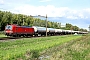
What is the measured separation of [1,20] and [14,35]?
4437 cm

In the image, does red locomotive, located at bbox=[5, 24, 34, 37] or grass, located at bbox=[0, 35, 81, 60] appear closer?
grass, located at bbox=[0, 35, 81, 60]

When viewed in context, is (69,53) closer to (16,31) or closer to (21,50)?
(21,50)

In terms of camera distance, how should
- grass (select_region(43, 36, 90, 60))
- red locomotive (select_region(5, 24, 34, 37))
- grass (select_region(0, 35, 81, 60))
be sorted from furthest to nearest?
red locomotive (select_region(5, 24, 34, 37)) → grass (select_region(0, 35, 81, 60)) → grass (select_region(43, 36, 90, 60))

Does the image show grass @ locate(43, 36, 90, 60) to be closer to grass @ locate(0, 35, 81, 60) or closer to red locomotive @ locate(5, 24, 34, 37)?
grass @ locate(0, 35, 81, 60)

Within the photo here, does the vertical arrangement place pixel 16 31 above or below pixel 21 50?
above

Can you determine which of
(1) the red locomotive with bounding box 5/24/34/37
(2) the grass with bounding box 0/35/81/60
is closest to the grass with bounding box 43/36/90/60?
(2) the grass with bounding box 0/35/81/60

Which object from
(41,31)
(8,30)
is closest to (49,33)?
(41,31)

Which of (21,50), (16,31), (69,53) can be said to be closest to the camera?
(69,53)

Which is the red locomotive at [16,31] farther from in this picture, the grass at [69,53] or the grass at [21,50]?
the grass at [69,53]

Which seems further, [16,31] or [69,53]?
[16,31]

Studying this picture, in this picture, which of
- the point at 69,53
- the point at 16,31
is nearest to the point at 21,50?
the point at 69,53

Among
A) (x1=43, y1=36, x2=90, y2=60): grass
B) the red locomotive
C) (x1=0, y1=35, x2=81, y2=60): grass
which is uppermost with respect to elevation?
the red locomotive

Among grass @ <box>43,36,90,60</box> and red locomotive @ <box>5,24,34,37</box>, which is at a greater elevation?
red locomotive @ <box>5,24,34,37</box>

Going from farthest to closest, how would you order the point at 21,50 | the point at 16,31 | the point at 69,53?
the point at 16,31, the point at 21,50, the point at 69,53
